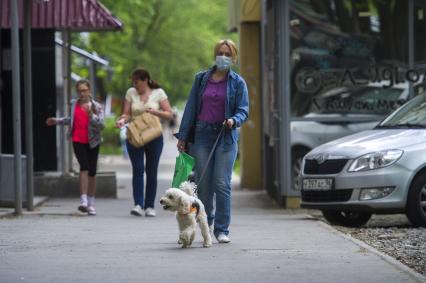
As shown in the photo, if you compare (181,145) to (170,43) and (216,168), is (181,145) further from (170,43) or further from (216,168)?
(170,43)

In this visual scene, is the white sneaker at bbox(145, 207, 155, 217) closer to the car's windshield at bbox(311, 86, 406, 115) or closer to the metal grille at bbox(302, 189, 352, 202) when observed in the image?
the metal grille at bbox(302, 189, 352, 202)

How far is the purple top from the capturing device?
1030 centimetres

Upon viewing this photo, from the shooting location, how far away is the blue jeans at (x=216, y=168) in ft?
33.7

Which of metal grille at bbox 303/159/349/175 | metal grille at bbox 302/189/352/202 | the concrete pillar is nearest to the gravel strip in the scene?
metal grille at bbox 302/189/352/202

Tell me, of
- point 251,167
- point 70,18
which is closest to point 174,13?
point 251,167

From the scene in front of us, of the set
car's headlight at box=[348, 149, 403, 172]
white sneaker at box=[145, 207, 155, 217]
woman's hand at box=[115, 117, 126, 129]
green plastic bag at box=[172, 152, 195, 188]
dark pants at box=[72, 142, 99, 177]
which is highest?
woman's hand at box=[115, 117, 126, 129]

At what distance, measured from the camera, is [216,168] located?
404 inches

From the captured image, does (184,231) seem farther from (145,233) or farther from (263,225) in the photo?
(263,225)

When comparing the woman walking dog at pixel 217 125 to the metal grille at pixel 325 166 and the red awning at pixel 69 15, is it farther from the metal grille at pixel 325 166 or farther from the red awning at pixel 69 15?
the red awning at pixel 69 15

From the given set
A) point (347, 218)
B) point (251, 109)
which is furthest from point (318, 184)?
point (251, 109)

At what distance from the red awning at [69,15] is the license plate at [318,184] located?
16.8 feet

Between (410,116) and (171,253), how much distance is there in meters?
4.85

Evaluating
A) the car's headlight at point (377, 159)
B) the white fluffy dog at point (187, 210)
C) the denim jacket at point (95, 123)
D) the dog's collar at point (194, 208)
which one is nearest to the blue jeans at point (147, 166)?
the denim jacket at point (95, 123)

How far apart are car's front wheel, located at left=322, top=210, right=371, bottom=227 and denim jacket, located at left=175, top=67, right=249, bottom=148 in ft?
11.2
